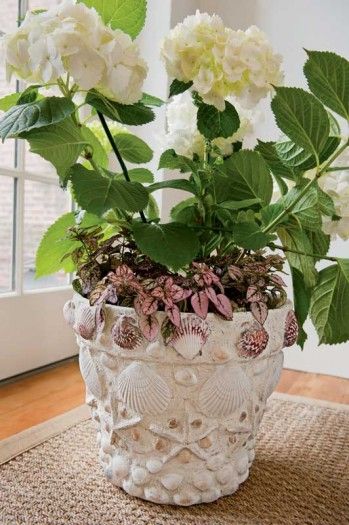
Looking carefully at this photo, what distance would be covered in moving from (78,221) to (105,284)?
0.12 metres

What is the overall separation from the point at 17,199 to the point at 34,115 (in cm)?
81

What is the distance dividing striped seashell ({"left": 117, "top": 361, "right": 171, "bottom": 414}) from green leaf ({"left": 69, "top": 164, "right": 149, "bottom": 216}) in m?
0.19

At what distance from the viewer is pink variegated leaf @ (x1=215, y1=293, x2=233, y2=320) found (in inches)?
25.2

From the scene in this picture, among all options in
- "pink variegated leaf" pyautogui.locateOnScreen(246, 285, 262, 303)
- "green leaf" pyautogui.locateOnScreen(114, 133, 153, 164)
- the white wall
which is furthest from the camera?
the white wall

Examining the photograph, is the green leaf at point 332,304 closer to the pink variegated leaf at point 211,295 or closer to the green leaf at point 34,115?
the pink variegated leaf at point 211,295

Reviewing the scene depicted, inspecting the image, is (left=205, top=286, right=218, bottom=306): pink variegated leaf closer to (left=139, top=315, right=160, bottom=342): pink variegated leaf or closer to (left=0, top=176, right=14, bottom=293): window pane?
(left=139, top=315, right=160, bottom=342): pink variegated leaf

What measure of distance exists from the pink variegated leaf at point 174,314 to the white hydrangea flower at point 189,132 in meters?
0.23

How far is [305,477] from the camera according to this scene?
33.3 inches

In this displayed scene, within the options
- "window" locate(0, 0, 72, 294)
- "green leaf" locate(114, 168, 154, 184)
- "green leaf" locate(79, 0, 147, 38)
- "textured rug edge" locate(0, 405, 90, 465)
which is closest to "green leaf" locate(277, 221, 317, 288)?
"green leaf" locate(114, 168, 154, 184)

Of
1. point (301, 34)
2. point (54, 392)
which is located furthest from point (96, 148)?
point (301, 34)

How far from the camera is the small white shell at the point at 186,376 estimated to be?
65 centimetres

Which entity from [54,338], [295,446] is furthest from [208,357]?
[54,338]

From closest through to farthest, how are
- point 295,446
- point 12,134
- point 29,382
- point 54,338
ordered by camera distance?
point 12,134 < point 295,446 < point 29,382 < point 54,338

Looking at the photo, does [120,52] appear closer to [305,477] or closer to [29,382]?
[305,477]
